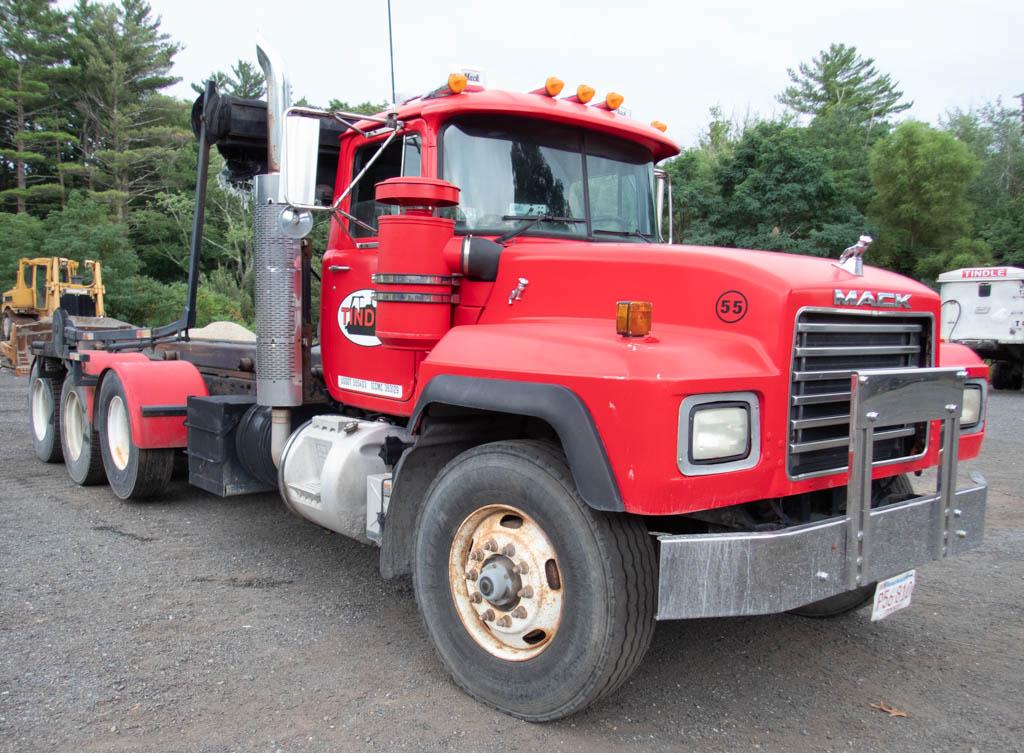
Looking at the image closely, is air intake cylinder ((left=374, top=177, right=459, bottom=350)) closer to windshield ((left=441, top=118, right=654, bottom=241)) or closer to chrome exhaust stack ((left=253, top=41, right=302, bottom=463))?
windshield ((left=441, top=118, right=654, bottom=241))

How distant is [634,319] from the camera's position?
2.96 meters

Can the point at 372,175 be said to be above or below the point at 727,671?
above

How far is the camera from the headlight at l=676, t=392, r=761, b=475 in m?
2.75

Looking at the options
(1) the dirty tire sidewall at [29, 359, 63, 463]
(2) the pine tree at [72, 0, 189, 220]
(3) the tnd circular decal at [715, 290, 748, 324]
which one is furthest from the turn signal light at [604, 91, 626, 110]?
(2) the pine tree at [72, 0, 189, 220]

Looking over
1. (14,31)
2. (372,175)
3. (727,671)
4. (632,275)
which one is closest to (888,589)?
(727,671)

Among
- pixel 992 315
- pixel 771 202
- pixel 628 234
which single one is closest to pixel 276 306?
pixel 628 234

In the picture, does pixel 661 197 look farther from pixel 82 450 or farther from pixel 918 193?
pixel 918 193

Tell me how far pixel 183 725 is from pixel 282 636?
2.93ft

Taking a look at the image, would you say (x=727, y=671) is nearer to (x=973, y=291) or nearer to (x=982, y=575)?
(x=982, y=575)

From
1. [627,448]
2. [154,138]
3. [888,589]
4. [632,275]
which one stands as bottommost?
[888,589]

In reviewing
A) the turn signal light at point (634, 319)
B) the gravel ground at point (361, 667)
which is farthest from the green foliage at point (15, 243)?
the turn signal light at point (634, 319)

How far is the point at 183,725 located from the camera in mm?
3213

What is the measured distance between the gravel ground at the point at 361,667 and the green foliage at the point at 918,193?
2840 centimetres

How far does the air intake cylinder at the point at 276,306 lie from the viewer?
4801mm
